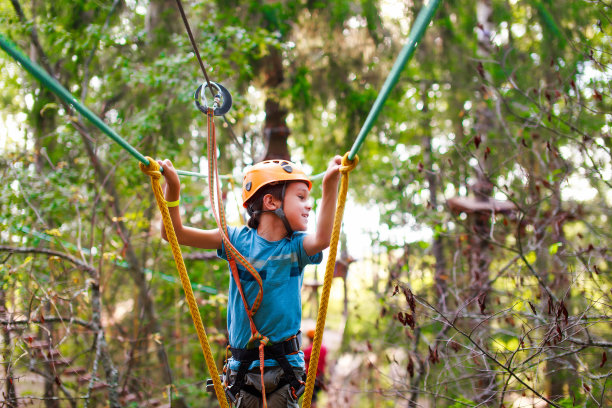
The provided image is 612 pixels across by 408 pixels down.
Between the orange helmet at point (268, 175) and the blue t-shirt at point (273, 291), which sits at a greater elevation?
the orange helmet at point (268, 175)

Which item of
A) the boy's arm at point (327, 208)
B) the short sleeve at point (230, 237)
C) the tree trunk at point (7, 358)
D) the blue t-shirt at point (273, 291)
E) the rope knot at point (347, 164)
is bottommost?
the tree trunk at point (7, 358)

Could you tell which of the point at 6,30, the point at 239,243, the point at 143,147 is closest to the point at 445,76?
the point at 143,147

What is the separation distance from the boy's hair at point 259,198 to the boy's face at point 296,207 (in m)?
0.04

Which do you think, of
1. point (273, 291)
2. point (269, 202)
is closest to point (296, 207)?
point (269, 202)

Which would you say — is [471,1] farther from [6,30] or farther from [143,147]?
[6,30]

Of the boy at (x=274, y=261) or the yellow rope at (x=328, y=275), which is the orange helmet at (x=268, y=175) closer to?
the boy at (x=274, y=261)

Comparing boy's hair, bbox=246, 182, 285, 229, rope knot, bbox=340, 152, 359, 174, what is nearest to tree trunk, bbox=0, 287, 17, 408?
boy's hair, bbox=246, 182, 285, 229

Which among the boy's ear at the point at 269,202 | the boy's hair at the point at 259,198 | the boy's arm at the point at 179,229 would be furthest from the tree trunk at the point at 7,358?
the boy's ear at the point at 269,202

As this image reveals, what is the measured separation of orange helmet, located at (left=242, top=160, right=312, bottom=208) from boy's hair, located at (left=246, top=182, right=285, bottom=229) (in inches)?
1.1

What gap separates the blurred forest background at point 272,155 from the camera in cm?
399

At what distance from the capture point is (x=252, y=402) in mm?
1978

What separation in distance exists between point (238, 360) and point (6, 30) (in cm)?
423

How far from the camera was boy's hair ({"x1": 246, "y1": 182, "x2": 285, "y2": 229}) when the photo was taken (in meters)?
2.05

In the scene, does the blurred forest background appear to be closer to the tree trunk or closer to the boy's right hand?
the tree trunk
